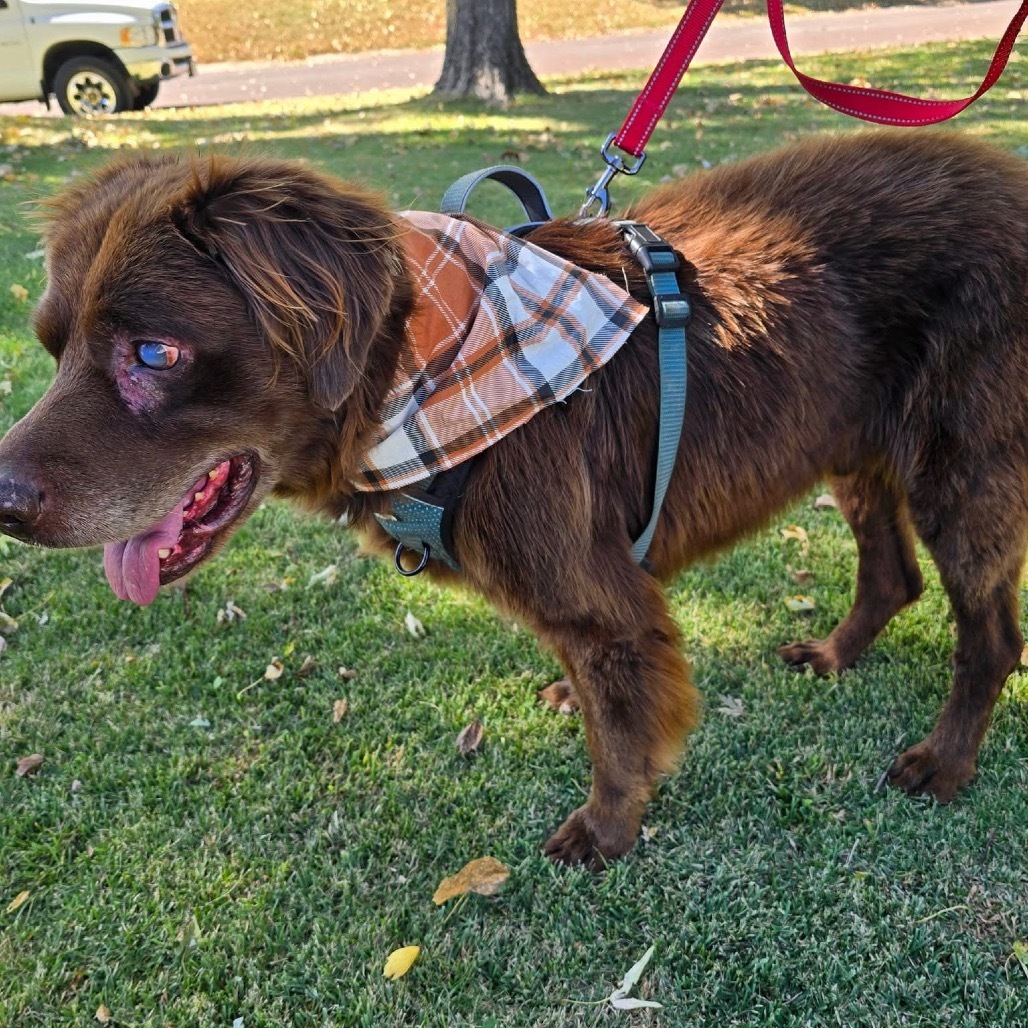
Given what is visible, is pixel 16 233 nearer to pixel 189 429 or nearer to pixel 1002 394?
pixel 189 429

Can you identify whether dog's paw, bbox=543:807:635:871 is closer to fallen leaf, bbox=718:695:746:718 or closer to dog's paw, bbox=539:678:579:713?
dog's paw, bbox=539:678:579:713

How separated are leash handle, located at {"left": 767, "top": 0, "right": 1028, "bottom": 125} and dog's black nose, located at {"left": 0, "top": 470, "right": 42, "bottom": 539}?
240cm

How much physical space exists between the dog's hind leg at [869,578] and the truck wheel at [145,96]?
14.0m

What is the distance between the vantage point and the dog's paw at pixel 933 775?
2719mm

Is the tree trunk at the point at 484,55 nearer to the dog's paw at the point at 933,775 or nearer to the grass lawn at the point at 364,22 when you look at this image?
the grass lawn at the point at 364,22

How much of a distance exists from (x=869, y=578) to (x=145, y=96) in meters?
14.4

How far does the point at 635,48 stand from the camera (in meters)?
19.4

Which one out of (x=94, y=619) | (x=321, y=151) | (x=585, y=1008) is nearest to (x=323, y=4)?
(x=321, y=151)

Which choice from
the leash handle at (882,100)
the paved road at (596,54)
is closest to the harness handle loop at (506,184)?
the leash handle at (882,100)

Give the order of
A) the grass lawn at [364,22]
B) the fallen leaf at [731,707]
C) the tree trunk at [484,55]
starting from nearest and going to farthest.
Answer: the fallen leaf at [731,707]
the tree trunk at [484,55]
the grass lawn at [364,22]

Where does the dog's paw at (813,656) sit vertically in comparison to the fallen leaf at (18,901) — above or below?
above

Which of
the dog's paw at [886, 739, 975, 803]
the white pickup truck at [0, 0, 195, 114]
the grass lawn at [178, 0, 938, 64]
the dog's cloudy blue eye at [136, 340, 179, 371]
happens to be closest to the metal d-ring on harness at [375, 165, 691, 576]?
the dog's cloudy blue eye at [136, 340, 179, 371]

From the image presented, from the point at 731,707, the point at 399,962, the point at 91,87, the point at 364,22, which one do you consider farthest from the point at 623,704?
the point at 364,22

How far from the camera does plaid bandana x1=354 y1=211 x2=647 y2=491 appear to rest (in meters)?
2.10
